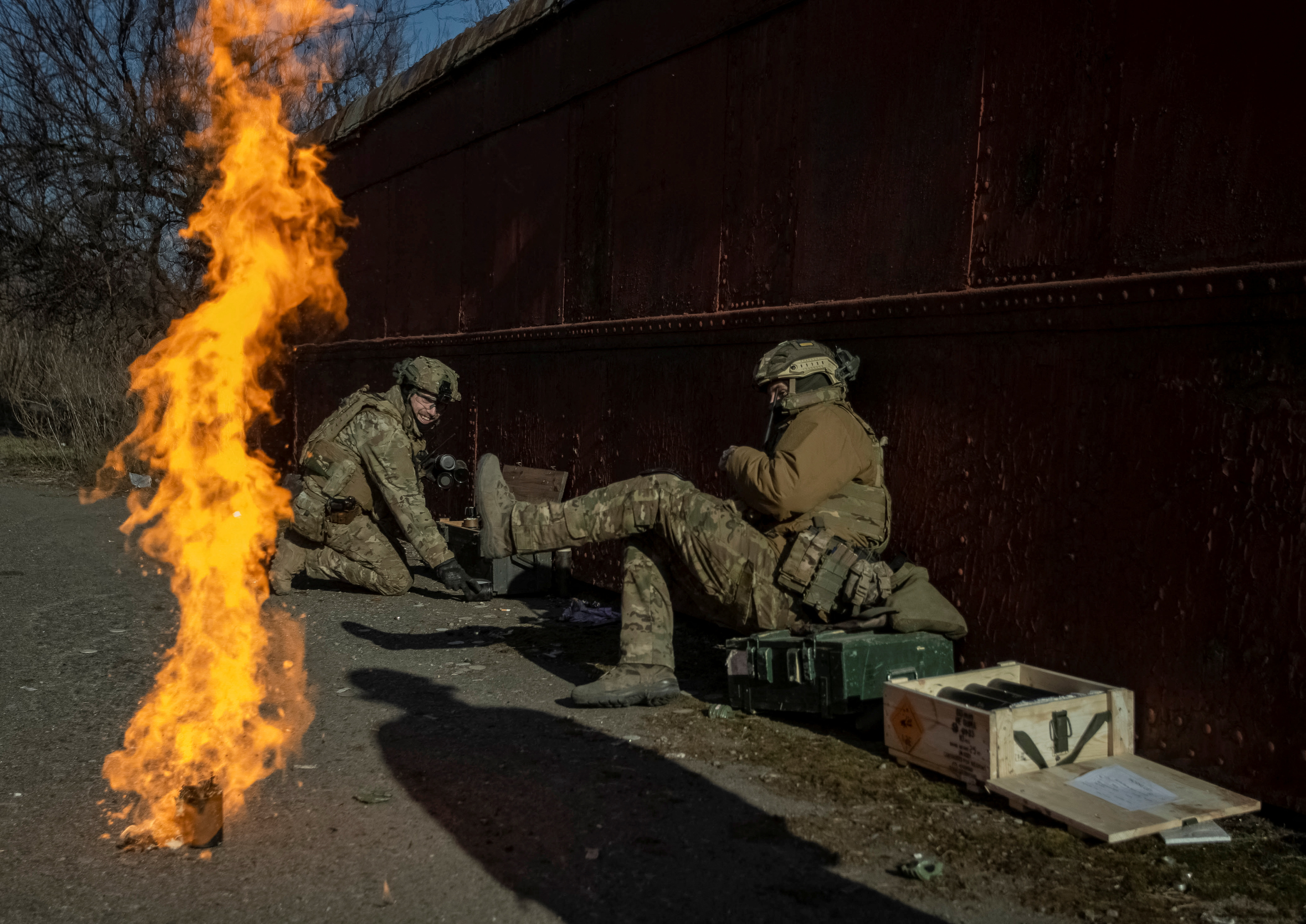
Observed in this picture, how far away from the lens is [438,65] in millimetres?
9703

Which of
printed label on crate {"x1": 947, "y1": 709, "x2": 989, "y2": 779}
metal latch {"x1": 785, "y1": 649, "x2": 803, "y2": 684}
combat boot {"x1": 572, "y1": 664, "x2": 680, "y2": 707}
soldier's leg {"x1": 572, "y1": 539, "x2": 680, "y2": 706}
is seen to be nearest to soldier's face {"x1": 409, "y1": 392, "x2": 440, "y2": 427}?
soldier's leg {"x1": 572, "y1": 539, "x2": 680, "y2": 706}

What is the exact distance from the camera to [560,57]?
25.9 feet

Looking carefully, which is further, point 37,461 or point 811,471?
point 37,461

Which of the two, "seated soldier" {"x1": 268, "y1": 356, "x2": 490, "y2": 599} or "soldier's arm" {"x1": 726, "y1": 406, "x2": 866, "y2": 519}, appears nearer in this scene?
"soldier's arm" {"x1": 726, "y1": 406, "x2": 866, "y2": 519}

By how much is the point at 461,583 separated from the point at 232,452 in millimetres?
2042

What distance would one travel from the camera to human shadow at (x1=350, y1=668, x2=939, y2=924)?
2809 millimetres

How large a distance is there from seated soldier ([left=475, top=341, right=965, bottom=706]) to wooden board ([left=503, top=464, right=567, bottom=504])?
99.3 inches

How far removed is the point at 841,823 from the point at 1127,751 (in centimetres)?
124

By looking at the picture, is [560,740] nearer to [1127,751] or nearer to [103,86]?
[1127,751]

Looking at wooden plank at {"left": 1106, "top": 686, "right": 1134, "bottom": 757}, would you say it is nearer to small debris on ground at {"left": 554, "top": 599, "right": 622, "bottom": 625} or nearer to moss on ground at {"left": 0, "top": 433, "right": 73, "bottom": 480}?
small debris on ground at {"left": 554, "top": 599, "right": 622, "bottom": 625}

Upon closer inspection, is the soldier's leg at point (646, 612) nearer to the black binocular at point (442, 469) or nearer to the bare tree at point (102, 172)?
the black binocular at point (442, 469)

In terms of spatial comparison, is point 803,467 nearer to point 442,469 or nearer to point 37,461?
point 442,469

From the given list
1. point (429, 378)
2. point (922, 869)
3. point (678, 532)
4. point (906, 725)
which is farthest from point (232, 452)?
point (922, 869)

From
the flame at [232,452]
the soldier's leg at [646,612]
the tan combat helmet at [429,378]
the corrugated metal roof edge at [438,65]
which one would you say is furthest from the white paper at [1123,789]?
the corrugated metal roof edge at [438,65]
